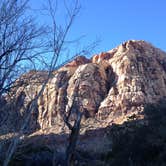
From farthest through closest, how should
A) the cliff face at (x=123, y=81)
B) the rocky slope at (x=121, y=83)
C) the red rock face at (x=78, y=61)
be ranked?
the cliff face at (x=123, y=81)
the rocky slope at (x=121, y=83)
the red rock face at (x=78, y=61)

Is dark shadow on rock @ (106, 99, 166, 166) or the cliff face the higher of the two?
the cliff face

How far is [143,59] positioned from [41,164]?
129 ft

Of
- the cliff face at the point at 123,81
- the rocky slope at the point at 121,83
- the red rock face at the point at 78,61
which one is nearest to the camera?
the red rock face at the point at 78,61

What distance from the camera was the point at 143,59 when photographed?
58.8 m

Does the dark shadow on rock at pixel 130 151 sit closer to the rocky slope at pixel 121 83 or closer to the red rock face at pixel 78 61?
the red rock face at pixel 78 61

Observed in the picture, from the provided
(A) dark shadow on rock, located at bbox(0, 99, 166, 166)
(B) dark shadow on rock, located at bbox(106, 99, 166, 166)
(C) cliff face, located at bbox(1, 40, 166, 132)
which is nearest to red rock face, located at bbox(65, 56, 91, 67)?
(C) cliff face, located at bbox(1, 40, 166, 132)

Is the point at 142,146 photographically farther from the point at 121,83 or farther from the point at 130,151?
the point at 121,83

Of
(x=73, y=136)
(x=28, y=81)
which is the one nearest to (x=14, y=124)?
(x=73, y=136)

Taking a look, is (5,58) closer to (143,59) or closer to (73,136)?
(73,136)

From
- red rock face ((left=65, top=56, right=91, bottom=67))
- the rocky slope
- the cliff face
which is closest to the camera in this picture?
red rock face ((left=65, top=56, right=91, bottom=67))

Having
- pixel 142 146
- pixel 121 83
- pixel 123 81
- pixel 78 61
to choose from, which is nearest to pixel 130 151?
pixel 142 146

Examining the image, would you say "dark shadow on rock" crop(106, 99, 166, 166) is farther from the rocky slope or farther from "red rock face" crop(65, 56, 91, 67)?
the rocky slope

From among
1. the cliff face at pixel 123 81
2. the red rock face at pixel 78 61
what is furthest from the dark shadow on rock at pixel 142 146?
the cliff face at pixel 123 81

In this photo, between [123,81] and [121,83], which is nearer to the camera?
[123,81]
